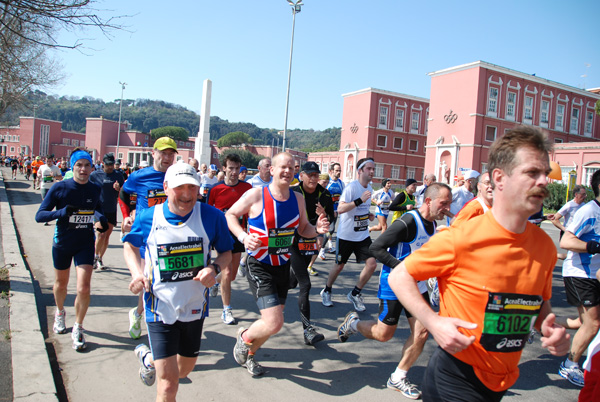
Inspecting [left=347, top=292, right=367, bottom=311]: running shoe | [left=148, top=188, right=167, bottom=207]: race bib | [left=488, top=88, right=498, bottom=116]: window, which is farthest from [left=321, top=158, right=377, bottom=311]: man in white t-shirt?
[left=488, top=88, right=498, bottom=116]: window

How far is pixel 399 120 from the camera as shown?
5906 centimetres

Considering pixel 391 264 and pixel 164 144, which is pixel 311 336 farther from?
pixel 164 144

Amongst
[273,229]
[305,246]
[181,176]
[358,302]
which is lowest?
[358,302]

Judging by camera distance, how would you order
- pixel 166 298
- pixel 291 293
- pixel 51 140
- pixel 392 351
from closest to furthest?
pixel 166 298 → pixel 392 351 → pixel 291 293 → pixel 51 140

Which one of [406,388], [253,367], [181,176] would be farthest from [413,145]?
[181,176]

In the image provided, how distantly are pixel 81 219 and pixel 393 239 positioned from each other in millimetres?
3572

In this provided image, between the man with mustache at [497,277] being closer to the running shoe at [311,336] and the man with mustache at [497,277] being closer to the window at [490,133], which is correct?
the running shoe at [311,336]

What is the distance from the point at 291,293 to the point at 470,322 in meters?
5.71

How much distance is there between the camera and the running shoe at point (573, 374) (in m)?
4.47

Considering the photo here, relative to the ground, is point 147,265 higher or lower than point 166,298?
higher

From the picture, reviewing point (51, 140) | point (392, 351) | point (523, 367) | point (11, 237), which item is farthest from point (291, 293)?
point (51, 140)

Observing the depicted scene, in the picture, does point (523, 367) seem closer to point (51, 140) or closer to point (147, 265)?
point (147, 265)

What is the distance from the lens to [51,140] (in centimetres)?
9250

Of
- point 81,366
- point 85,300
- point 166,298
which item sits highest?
point 166,298
